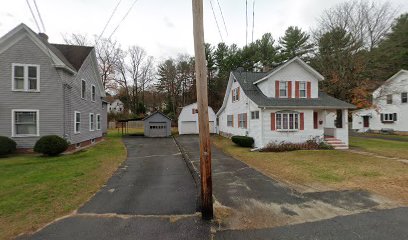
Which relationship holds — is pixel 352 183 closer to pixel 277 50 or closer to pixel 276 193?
pixel 276 193

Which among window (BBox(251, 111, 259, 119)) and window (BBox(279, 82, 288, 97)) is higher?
window (BBox(279, 82, 288, 97))

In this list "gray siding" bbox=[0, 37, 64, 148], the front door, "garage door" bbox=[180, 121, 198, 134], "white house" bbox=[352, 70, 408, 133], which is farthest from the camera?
the front door

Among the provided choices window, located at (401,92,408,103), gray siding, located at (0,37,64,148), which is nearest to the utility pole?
gray siding, located at (0,37,64,148)

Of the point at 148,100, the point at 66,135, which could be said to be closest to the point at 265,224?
the point at 66,135

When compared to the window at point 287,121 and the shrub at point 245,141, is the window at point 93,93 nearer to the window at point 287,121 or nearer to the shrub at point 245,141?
the shrub at point 245,141

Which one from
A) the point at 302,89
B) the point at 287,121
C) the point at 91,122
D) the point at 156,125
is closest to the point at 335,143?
the point at 287,121

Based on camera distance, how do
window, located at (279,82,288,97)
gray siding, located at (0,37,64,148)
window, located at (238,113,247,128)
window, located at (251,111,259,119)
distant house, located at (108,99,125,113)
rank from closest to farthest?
gray siding, located at (0,37,64,148), window, located at (251,111,259,119), window, located at (279,82,288,97), window, located at (238,113,247,128), distant house, located at (108,99,125,113)

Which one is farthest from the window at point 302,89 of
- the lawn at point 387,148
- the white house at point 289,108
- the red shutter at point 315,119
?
the lawn at point 387,148

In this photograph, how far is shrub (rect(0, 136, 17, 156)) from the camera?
→ 13.3 m

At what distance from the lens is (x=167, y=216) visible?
5.34 meters

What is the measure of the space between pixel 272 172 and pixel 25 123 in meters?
15.7

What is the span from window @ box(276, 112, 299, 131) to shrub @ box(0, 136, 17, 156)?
17763mm

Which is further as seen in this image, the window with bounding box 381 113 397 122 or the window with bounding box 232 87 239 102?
the window with bounding box 381 113 397 122

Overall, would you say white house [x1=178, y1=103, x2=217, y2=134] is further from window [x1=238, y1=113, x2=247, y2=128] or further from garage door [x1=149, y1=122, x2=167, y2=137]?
window [x1=238, y1=113, x2=247, y2=128]
